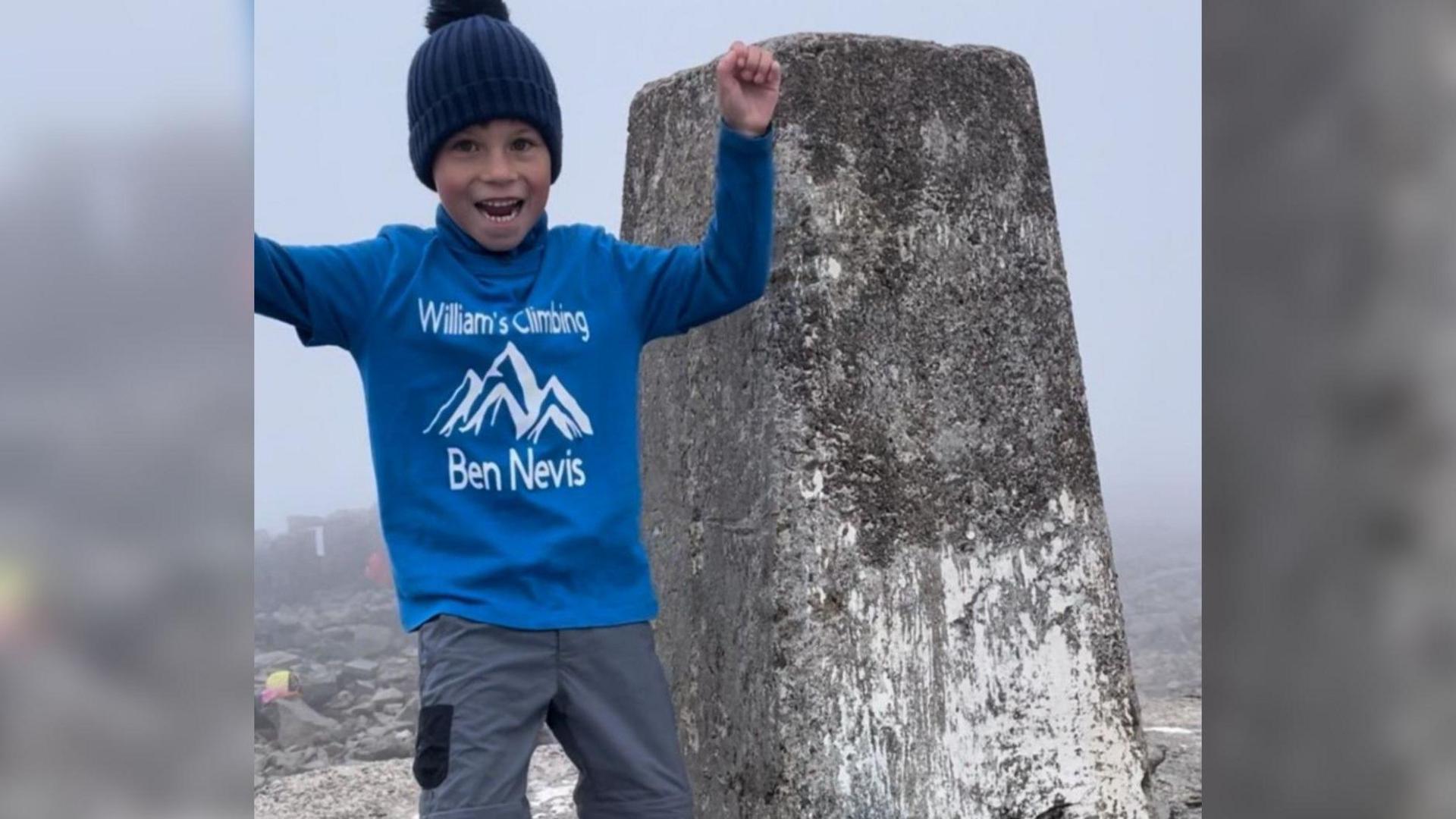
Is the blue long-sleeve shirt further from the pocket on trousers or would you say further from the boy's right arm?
the pocket on trousers

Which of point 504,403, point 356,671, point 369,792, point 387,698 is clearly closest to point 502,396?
point 504,403

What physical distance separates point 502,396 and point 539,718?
18.8 inches

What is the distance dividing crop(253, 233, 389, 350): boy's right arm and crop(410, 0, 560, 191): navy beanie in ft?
0.66

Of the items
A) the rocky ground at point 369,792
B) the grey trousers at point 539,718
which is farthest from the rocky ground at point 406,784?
the grey trousers at point 539,718

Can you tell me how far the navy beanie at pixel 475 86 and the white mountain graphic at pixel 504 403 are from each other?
340mm

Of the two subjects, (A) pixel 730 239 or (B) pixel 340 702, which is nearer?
(A) pixel 730 239

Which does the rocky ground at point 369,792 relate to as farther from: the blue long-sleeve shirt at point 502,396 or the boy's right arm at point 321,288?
the boy's right arm at point 321,288

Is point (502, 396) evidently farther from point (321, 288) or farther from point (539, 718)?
point (539, 718)

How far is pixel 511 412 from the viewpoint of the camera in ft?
7.77

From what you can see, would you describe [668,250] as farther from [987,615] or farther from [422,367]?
[987,615]
